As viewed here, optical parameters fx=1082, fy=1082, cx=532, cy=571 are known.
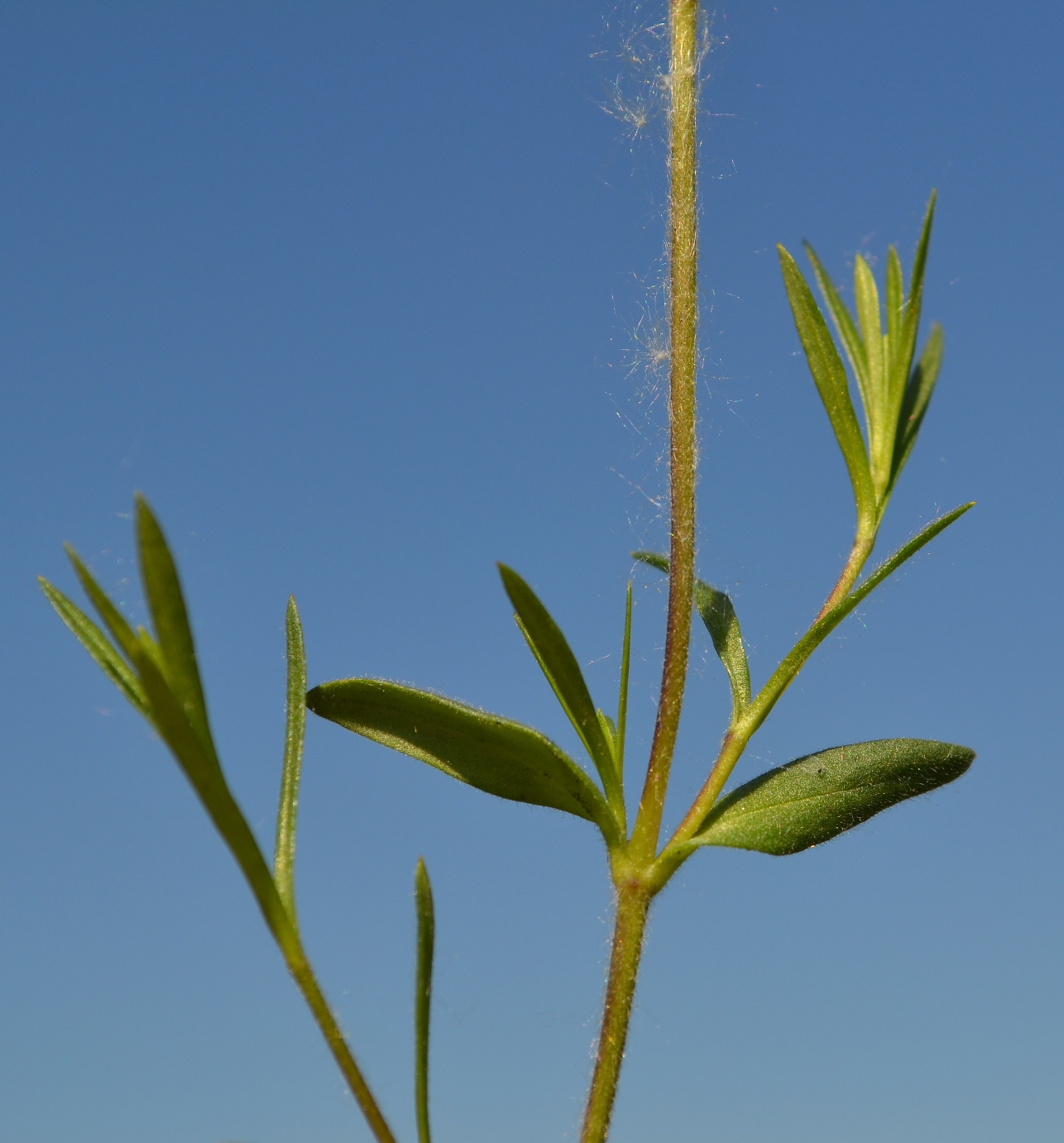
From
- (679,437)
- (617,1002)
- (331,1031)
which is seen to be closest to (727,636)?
(679,437)

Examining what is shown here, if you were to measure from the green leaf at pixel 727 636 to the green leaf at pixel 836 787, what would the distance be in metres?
0.08

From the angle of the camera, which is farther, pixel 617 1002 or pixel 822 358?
pixel 822 358

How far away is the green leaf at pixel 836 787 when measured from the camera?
920 millimetres

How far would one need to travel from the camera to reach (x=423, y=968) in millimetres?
792

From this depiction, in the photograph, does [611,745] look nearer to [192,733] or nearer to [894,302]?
[192,733]

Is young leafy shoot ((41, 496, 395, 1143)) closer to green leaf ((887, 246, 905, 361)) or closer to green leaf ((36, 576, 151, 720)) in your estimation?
green leaf ((36, 576, 151, 720))

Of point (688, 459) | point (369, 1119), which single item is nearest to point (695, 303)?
point (688, 459)

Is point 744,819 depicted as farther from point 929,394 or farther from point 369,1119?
point 929,394

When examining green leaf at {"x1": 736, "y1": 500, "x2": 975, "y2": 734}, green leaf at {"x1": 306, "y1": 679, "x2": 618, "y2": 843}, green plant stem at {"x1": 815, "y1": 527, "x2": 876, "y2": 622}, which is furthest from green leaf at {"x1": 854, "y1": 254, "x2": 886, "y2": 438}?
green leaf at {"x1": 306, "y1": 679, "x2": 618, "y2": 843}

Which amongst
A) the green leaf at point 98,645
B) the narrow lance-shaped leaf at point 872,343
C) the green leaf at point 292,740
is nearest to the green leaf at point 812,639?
the narrow lance-shaped leaf at point 872,343

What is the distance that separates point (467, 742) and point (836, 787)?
0.33 m

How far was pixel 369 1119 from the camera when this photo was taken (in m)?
0.71

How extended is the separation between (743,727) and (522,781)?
203 millimetres

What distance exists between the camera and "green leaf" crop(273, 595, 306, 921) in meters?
0.86
